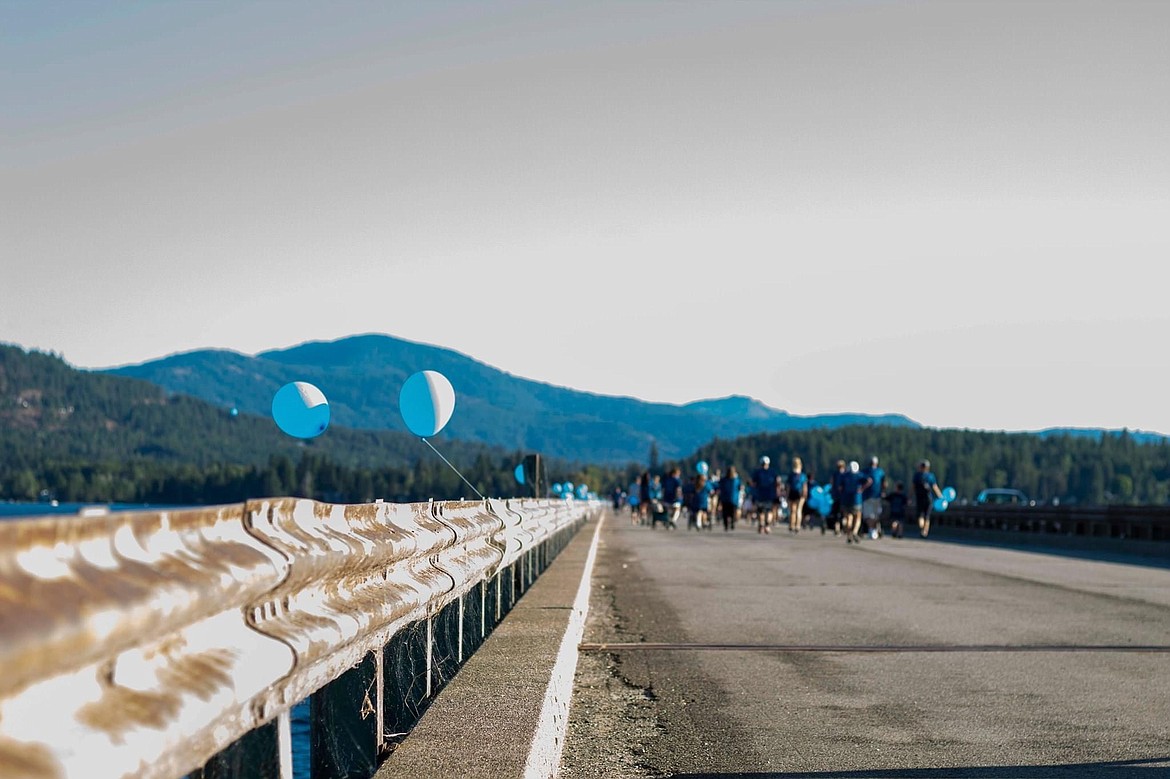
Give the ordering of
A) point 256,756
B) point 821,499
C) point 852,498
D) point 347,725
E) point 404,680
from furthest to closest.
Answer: point 821,499
point 852,498
point 404,680
point 347,725
point 256,756

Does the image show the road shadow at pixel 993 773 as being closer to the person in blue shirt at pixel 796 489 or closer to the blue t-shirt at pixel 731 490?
the person in blue shirt at pixel 796 489

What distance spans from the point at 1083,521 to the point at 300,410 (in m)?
25.3

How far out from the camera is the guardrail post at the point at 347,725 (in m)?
4.28

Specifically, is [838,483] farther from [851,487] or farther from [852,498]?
A: [852,498]

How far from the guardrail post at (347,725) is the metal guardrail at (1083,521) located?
2590cm

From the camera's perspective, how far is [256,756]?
327 cm

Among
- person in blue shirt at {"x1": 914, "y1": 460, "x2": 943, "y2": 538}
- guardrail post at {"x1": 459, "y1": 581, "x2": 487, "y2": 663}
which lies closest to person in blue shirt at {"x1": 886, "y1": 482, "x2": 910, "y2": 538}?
person in blue shirt at {"x1": 914, "y1": 460, "x2": 943, "y2": 538}

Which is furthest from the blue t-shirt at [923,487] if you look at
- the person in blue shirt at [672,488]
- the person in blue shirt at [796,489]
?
the person in blue shirt at [672,488]

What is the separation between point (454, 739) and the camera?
4.51 m

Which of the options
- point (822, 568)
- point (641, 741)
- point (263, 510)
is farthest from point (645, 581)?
point (263, 510)

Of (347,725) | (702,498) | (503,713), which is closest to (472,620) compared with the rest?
(503,713)

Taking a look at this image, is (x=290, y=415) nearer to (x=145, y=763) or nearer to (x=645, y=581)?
(x=645, y=581)

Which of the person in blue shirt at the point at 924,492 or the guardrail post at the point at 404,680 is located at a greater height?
the person in blue shirt at the point at 924,492

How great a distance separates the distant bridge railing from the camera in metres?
1.69
